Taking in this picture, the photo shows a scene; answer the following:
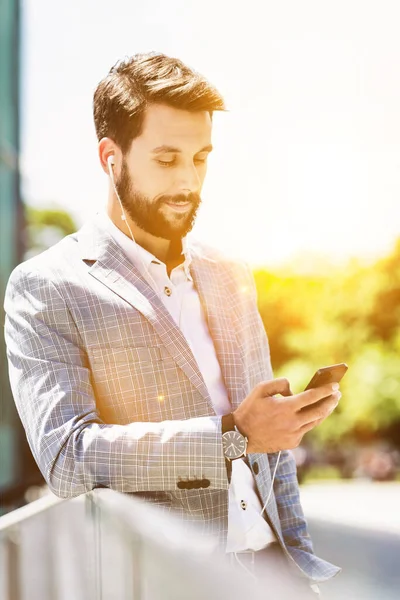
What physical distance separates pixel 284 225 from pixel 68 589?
6.62 m

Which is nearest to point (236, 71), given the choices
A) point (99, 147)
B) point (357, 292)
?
point (357, 292)

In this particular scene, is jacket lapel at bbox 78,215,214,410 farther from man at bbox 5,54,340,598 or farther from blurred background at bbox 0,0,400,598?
blurred background at bbox 0,0,400,598

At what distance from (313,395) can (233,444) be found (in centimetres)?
16

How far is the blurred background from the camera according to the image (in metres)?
6.79

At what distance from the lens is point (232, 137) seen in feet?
23.8

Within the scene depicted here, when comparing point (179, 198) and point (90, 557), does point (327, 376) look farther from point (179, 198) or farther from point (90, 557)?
point (90, 557)

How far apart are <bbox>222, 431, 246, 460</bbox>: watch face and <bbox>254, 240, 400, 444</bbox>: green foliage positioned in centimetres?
724

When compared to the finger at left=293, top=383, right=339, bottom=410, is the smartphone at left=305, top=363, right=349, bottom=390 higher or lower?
higher

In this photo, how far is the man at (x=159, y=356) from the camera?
1.12 metres

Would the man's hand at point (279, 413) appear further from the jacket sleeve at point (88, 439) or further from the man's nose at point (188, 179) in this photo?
the man's nose at point (188, 179)

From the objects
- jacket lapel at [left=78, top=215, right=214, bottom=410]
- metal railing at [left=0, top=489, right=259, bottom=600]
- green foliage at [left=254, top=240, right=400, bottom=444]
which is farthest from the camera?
green foliage at [left=254, top=240, right=400, bottom=444]

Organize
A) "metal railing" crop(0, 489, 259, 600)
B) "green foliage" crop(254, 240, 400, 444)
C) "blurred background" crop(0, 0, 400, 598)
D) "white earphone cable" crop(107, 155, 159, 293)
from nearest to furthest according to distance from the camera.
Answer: "white earphone cable" crop(107, 155, 159, 293), "metal railing" crop(0, 489, 259, 600), "blurred background" crop(0, 0, 400, 598), "green foliage" crop(254, 240, 400, 444)

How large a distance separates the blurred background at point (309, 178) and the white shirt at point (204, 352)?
4.86m

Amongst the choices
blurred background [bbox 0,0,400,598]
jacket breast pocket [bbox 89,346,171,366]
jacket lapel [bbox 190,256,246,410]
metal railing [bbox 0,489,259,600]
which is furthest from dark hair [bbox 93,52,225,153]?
blurred background [bbox 0,0,400,598]
